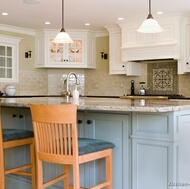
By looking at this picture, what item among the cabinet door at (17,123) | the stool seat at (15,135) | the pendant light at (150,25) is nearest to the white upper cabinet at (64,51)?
the pendant light at (150,25)

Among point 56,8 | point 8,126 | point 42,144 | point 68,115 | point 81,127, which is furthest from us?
point 56,8

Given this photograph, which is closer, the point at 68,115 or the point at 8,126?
the point at 68,115

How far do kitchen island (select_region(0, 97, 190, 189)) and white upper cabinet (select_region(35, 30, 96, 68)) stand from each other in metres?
4.45

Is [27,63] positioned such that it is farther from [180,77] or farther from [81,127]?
[81,127]

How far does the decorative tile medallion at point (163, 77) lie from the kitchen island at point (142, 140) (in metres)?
3.99

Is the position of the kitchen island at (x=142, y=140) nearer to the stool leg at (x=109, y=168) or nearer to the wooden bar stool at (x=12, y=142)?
the stool leg at (x=109, y=168)

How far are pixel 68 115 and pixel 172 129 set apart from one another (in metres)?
0.74

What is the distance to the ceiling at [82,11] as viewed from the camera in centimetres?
493

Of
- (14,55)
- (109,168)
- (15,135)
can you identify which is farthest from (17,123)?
(14,55)

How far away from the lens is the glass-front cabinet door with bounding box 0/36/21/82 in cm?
673

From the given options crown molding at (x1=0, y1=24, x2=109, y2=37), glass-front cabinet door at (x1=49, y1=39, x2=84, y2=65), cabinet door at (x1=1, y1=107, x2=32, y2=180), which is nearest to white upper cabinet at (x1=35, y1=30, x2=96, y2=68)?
glass-front cabinet door at (x1=49, y1=39, x2=84, y2=65)

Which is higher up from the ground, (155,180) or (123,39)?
(123,39)

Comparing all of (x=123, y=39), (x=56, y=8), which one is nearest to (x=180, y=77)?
(x=123, y=39)

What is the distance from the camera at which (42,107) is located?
2191 millimetres
